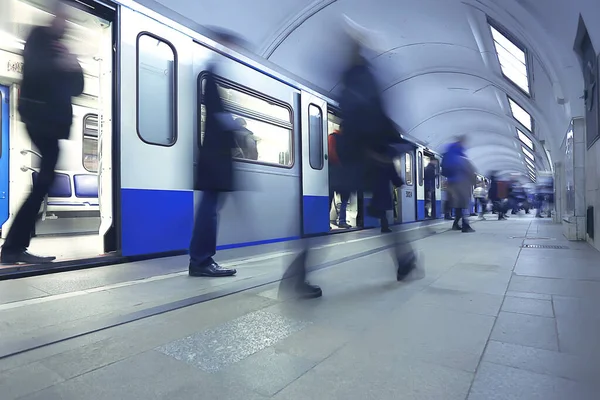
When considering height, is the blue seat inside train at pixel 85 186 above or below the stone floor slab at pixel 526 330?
above

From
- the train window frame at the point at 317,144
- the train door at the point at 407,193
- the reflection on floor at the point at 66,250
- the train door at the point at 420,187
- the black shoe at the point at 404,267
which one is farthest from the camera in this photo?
the train door at the point at 420,187

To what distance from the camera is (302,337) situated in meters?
1.81

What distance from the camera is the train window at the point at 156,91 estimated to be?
12.1 ft

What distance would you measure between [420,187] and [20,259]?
430 inches

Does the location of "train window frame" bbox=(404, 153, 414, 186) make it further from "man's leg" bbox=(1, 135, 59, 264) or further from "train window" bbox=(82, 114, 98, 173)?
"man's leg" bbox=(1, 135, 59, 264)

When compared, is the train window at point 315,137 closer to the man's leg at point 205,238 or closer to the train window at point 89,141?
the man's leg at point 205,238

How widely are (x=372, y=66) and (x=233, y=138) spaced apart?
122 cm

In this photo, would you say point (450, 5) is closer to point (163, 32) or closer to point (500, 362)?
point (163, 32)

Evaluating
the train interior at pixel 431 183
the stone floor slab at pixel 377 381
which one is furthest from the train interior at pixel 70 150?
the train interior at pixel 431 183

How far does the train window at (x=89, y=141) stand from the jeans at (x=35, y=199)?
14.9 ft

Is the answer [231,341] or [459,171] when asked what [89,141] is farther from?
[459,171]

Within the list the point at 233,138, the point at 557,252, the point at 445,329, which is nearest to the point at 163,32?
the point at 233,138

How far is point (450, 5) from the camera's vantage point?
18.5ft

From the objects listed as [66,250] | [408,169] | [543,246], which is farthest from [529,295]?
[408,169]
